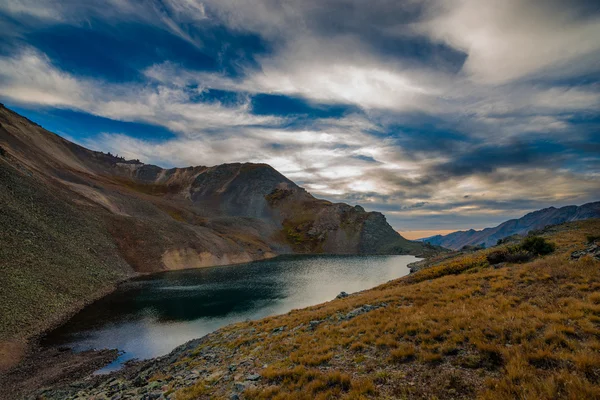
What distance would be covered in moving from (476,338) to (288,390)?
310 inches

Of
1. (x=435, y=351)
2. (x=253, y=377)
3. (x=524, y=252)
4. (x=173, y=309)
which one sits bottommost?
(x=173, y=309)

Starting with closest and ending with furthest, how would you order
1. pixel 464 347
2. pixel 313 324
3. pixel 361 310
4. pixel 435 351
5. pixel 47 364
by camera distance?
1. pixel 464 347
2. pixel 435 351
3. pixel 361 310
4. pixel 313 324
5. pixel 47 364

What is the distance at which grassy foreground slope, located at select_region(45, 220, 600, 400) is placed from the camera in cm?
841

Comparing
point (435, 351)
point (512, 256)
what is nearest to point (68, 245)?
point (435, 351)

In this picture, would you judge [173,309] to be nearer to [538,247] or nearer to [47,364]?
[47,364]

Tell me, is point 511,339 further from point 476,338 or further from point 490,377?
point 490,377

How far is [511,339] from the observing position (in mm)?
10539

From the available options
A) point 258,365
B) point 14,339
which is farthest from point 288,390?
point 14,339

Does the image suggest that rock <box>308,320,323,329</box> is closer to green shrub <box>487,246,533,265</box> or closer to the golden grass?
the golden grass

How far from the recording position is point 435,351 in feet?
36.7

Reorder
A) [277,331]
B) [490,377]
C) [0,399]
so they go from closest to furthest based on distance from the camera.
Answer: [490,377], [0,399], [277,331]

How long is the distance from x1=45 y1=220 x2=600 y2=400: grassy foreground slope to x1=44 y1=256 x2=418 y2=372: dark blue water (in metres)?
14.8

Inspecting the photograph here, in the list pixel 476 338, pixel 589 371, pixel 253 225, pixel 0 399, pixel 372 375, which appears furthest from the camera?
pixel 253 225

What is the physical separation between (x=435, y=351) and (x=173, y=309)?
158 feet
